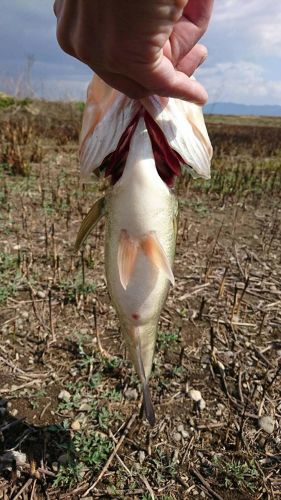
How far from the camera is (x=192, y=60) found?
1.28 m

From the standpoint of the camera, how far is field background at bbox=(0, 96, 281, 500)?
2287 mm

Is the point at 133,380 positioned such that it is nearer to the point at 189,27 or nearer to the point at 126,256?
the point at 126,256

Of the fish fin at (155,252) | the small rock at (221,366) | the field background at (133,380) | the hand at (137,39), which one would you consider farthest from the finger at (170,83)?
the small rock at (221,366)

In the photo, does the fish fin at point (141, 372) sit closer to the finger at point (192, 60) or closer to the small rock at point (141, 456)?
the small rock at point (141, 456)

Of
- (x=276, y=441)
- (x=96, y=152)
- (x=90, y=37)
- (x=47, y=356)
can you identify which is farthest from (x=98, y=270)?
(x=90, y=37)

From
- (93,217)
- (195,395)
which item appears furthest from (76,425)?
(93,217)

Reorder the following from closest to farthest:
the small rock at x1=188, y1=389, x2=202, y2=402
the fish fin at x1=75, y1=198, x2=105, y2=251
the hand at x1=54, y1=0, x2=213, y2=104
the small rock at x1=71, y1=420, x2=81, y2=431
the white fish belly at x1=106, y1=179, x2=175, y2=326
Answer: the hand at x1=54, y1=0, x2=213, y2=104, the white fish belly at x1=106, y1=179, x2=175, y2=326, the fish fin at x1=75, y1=198, x2=105, y2=251, the small rock at x1=71, y1=420, x2=81, y2=431, the small rock at x1=188, y1=389, x2=202, y2=402

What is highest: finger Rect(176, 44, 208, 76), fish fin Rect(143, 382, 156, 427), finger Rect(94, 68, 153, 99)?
finger Rect(176, 44, 208, 76)

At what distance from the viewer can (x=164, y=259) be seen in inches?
55.6

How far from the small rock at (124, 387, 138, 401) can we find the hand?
1974mm

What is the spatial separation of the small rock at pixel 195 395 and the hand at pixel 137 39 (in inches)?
79.7

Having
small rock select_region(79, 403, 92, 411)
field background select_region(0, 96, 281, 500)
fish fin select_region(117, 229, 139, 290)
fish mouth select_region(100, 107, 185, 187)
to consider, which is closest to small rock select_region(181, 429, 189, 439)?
field background select_region(0, 96, 281, 500)

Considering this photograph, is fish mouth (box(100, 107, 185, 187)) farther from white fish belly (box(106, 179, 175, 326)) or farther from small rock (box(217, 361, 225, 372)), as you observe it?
small rock (box(217, 361, 225, 372))

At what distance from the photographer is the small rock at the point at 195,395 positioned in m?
2.76
